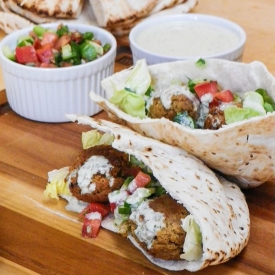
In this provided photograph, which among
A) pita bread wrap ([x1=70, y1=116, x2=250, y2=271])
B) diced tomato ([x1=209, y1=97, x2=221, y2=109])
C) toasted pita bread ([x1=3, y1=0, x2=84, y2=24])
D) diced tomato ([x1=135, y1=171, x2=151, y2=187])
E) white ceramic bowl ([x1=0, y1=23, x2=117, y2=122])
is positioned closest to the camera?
pita bread wrap ([x1=70, y1=116, x2=250, y2=271])

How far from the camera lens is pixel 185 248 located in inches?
79.3

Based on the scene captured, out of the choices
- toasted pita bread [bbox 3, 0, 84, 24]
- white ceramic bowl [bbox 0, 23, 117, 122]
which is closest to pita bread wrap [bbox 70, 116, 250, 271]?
white ceramic bowl [bbox 0, 23, 117, 122]

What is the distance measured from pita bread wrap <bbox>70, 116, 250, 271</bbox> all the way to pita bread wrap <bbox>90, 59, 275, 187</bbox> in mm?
65

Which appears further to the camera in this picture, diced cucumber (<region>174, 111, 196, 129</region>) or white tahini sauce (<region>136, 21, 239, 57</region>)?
white tahini sauce (<region>136, 21, 239, 57</region>)

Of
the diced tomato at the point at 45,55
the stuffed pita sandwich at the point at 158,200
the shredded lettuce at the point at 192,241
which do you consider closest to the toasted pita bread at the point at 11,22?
the diced tomato at the point at 45,55

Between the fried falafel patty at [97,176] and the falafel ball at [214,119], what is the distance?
390 millimetres

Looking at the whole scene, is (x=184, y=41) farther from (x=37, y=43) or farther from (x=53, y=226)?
(x=53, y=226)

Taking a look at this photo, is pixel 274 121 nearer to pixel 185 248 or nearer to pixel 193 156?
pixel 193 156

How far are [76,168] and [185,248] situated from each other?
66 centimetres

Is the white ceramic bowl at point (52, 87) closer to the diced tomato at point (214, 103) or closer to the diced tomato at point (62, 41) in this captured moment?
the diced tomato at point (62, 41)

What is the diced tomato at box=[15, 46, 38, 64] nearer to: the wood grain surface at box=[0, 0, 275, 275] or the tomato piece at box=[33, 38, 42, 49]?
the tomato piece at box=[33, 38, 42, 49]

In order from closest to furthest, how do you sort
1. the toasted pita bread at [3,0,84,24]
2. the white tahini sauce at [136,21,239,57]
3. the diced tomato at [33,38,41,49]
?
the diced tomato at [33,38,41,49], the white tahini sauce at [136,21,239,57], the toasted pita bread at [3,0,84,24]

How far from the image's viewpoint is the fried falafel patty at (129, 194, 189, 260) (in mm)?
2055

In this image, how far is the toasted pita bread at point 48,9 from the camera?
12.0 feet
